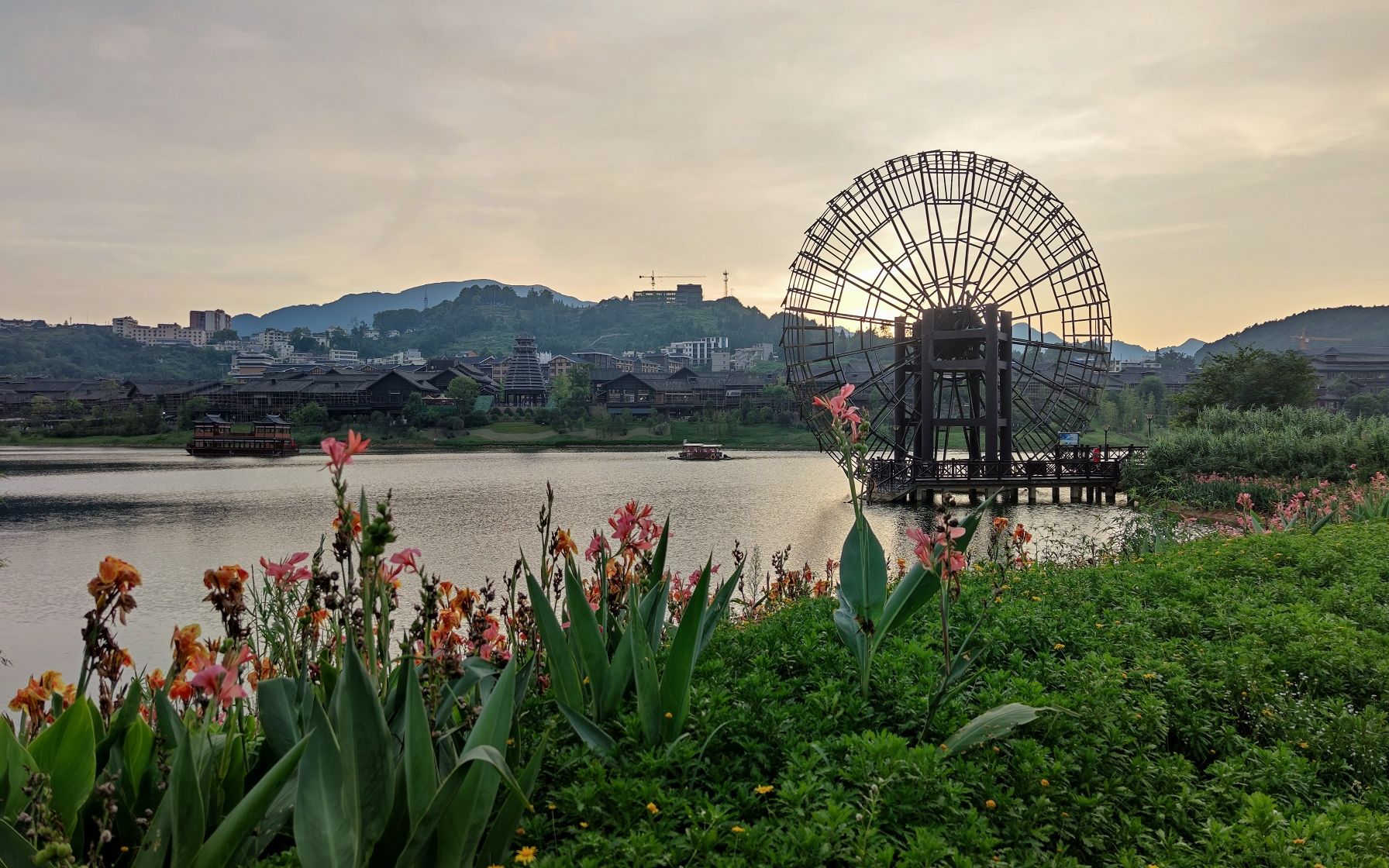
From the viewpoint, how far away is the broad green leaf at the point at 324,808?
5.58 ft

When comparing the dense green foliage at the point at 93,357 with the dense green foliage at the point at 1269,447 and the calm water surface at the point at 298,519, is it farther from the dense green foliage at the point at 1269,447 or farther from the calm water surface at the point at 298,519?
the dense green foliage at the point at 1269,447

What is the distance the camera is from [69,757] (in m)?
1.92

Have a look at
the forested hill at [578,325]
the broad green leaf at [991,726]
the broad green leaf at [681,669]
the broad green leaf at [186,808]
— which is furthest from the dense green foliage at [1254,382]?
the forested hill at [578,325]

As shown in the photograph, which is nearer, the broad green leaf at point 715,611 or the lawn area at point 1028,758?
the lawn area at point 1028,758

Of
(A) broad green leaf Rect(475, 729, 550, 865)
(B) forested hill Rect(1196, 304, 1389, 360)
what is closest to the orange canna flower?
(A) broad green leaf Rect(475, 729, 550, 865)

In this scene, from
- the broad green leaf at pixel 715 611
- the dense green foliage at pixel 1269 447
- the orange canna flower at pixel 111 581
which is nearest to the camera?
the orange canna flower at pixel 111 581

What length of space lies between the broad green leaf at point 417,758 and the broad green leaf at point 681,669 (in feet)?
2.77

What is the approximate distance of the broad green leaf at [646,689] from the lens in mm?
2541

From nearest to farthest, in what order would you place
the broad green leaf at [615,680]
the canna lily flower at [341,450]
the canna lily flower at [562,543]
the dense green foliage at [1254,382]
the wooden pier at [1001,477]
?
the canna lily flower at [341,450], the broad green leaf at [615,680], the canna lily flower at [562,543], the wooden pier at [1001,477], the dense green foliage at [1254,382]

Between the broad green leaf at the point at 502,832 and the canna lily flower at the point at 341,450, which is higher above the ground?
the canna lily flower at the point at 341,450

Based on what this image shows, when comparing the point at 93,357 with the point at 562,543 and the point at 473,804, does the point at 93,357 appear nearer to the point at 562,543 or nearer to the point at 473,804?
the point at 562,543

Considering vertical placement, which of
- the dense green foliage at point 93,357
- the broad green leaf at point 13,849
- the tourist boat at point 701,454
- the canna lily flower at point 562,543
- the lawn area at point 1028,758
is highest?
the dense green foliage at point 93,357

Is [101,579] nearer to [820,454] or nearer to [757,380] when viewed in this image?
[820,454]

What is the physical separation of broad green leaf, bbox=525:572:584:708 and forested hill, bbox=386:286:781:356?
148859mm
